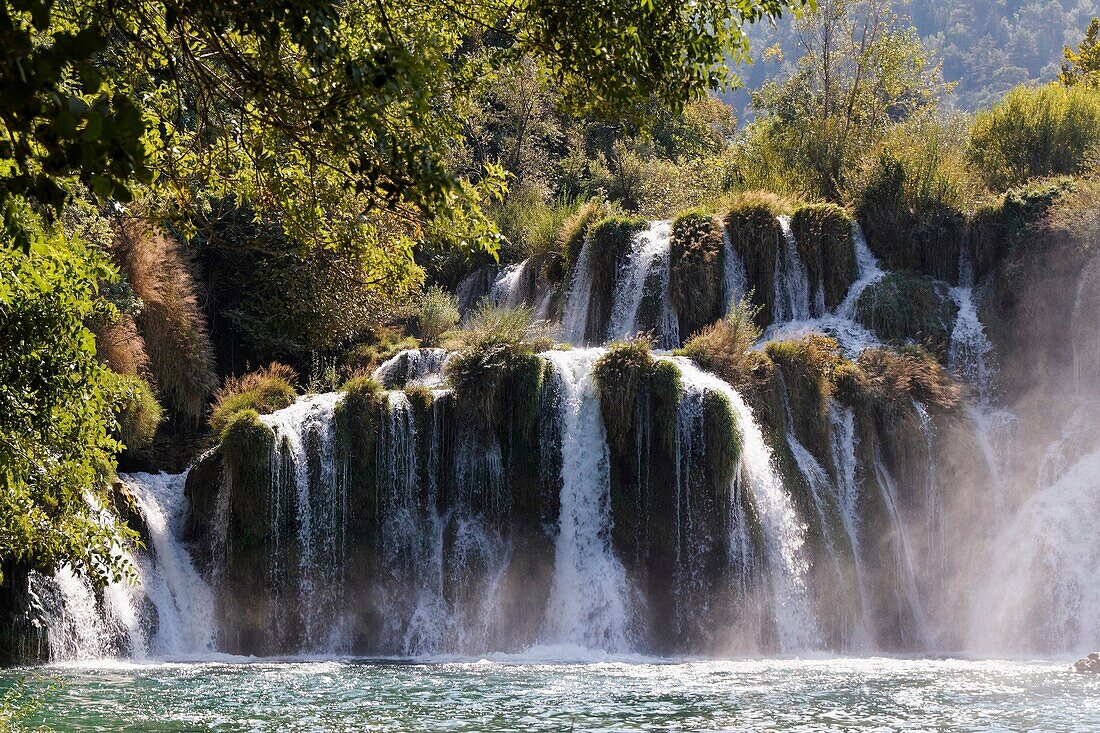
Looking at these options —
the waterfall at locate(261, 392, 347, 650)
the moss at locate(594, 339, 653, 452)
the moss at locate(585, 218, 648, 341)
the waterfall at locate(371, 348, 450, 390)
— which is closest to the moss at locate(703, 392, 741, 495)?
the moss at locate(594, 339, 653, 452)

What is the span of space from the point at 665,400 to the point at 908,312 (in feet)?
20.8

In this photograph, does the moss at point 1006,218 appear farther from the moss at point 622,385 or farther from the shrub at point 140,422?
the shrub at point 140,422

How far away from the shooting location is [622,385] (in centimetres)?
1814

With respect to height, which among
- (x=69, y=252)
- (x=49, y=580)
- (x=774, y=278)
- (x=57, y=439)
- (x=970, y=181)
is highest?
(x=970, y=181)

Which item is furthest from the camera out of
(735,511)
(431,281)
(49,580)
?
(431,281)

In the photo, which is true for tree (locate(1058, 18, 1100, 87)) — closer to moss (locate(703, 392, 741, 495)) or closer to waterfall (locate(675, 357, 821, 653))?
waterfall (locate(675, 357, 821, 653))

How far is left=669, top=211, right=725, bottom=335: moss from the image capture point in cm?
2192

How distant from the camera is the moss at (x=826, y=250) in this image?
880 inches

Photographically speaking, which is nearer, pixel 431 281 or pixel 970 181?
pixel 970 181

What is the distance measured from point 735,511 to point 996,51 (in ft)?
437

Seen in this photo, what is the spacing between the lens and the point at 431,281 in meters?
28.1

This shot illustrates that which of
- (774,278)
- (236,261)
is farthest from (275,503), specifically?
(774,278)

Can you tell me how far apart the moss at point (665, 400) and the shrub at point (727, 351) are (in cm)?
112

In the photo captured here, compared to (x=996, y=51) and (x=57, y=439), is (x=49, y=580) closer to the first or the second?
(x=57, y=439)
